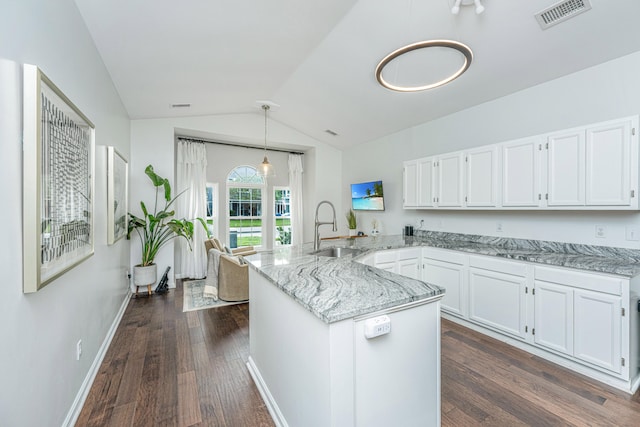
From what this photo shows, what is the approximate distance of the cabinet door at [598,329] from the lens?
6.68 feet

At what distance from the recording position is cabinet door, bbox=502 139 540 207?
2.71 metres

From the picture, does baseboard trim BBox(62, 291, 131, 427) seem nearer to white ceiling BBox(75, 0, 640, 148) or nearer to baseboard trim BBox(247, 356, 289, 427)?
baseboard trim BBox(247, 356, 289, 427)

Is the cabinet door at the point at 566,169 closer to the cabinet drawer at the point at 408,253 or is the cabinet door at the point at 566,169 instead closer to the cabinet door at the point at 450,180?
the cabinet door at the point at 450,180

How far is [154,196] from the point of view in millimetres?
4539

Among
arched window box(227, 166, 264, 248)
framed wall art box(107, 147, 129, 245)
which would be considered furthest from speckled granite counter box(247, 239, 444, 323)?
arched window box(227, 166, 264, 248)

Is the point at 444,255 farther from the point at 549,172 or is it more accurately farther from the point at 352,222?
the point at 352,222

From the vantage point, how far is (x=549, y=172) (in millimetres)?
2602

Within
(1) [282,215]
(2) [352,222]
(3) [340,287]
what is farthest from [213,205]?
(3) [340,287]

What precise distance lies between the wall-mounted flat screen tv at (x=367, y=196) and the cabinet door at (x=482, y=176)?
6.10 feet

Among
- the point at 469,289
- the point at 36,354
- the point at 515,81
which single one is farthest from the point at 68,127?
the point at 515,81

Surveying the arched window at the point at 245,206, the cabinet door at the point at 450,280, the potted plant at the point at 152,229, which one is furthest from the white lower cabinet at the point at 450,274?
the arched window at the point at 245,206

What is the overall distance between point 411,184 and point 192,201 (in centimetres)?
412

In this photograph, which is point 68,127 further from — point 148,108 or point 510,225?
point 510,225

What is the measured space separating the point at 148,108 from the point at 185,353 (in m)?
3.55
